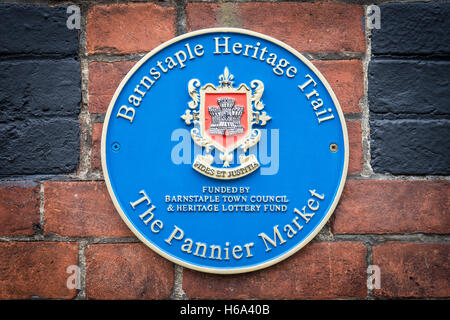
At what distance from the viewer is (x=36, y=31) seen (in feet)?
3.51

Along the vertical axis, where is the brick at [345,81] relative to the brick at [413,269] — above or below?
above

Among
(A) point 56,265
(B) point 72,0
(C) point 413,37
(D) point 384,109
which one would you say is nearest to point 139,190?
(A) point 56,265

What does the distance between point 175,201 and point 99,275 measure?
1.01 feet

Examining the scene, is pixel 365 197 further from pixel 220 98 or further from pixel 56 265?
pixel 56 265

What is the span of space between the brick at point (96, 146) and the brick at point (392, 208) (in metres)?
0.70

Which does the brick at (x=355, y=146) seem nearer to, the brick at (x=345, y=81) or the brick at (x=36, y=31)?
the brick at (x=345, y=81)

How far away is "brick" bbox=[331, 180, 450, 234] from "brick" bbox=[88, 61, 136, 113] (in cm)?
73

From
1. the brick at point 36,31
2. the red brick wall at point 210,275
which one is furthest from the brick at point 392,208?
the brick at point 36,31

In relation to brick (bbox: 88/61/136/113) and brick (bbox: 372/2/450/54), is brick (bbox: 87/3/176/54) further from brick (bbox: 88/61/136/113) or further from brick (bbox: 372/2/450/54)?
brick (bbox: 372/2/450/54)

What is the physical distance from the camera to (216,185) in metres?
1.01

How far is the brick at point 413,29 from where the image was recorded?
3.48 ft

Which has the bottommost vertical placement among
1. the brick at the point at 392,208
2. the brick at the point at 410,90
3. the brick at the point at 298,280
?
the brick at the point at 298,280

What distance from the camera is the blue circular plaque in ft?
3.28

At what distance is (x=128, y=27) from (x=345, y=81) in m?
0.65
